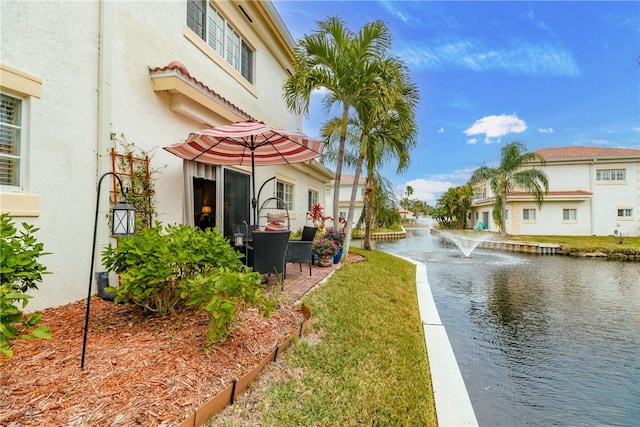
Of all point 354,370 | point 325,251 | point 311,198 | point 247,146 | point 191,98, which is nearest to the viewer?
point 354,370

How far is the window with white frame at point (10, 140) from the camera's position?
3.73 m

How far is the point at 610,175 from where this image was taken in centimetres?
3038

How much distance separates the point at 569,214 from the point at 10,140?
38768 mm

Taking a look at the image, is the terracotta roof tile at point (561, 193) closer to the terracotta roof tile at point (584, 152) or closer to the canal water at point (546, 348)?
the terracotta roof tile at point (584, 152)

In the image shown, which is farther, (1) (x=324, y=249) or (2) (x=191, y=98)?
(1) (x=324, y=249)

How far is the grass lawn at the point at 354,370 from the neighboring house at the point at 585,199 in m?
31.4

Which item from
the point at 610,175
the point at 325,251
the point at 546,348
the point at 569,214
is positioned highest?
the point at 610,175

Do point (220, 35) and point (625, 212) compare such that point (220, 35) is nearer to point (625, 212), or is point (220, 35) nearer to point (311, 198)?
point (311, 198)

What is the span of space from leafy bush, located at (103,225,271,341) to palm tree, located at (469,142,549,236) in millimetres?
30369

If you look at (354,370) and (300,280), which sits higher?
(300,280)

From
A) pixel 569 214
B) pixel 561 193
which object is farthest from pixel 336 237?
pixel 569 214

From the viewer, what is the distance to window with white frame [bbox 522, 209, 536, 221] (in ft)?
102

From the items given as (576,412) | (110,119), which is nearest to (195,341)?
(110,119)

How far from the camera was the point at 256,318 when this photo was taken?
3955mm
